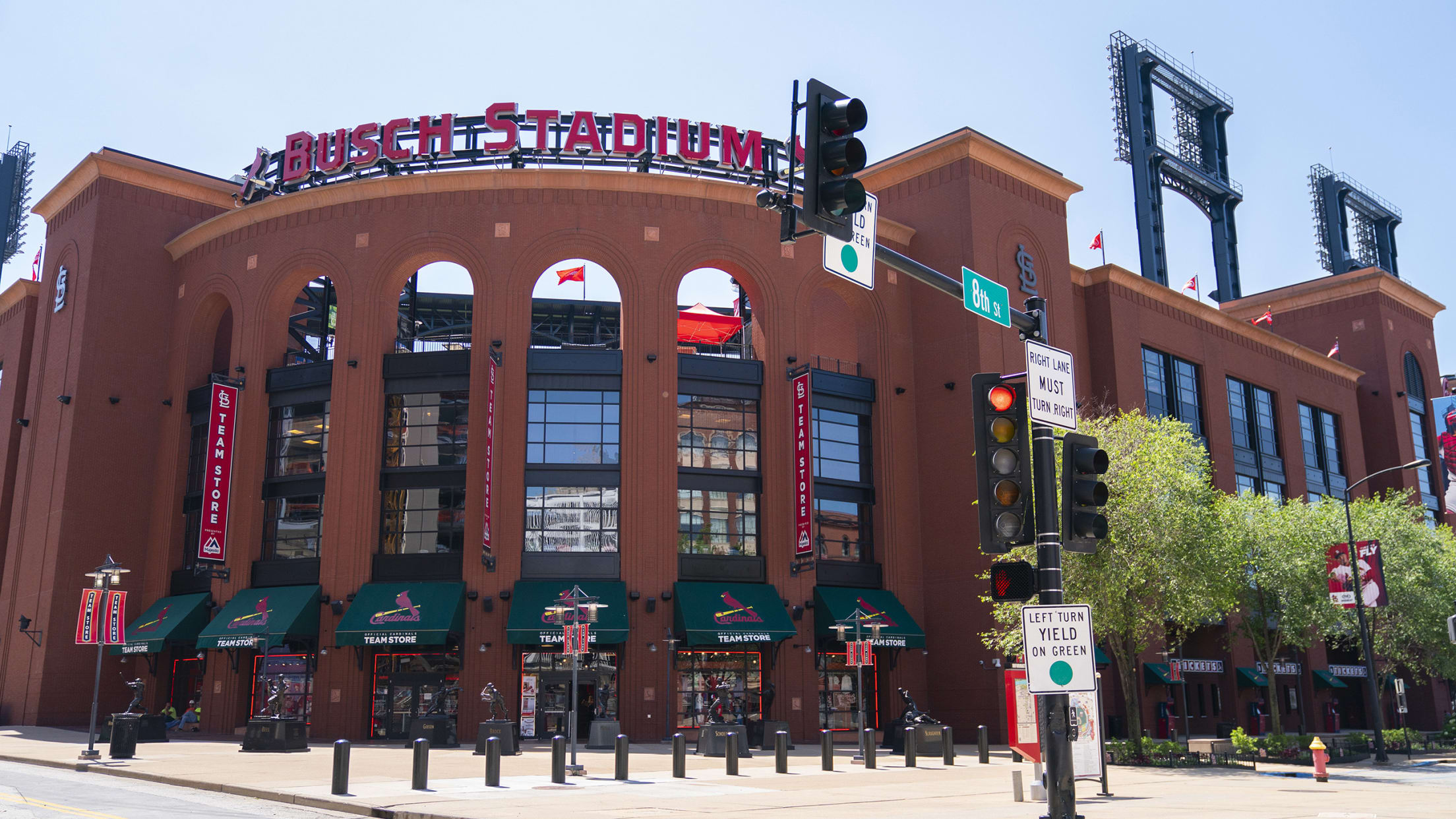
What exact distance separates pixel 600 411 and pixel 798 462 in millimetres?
6959

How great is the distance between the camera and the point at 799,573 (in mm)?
39406

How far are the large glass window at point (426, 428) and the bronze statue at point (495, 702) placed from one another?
8.31 metres

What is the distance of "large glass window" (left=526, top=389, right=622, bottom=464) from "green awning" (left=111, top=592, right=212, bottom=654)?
41.5 feet

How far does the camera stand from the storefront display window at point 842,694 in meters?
39.9

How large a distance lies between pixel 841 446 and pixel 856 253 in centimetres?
3290

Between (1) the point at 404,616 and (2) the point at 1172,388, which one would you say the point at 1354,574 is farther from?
(1) the point at 404,616

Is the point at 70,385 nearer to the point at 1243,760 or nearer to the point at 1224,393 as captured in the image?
the point at 1243,760

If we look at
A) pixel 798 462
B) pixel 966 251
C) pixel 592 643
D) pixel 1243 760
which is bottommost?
pixel 1243 760

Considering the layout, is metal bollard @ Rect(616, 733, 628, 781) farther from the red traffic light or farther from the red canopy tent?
the red canopy tent

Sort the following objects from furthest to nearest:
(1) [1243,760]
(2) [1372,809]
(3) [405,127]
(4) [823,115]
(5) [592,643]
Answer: (3) [405,127] → (5) [592,643] → (1) [1243,760] → (2) [1372,809] → (4) [823,115]

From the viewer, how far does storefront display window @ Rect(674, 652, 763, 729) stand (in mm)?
38188

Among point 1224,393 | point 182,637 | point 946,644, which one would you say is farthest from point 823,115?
point 1224,393

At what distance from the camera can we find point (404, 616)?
1428 inches

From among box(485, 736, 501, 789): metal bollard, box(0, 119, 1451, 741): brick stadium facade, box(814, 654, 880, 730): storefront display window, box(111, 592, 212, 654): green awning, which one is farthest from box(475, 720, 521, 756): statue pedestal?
box(111, 592, 212, 654): green awning
